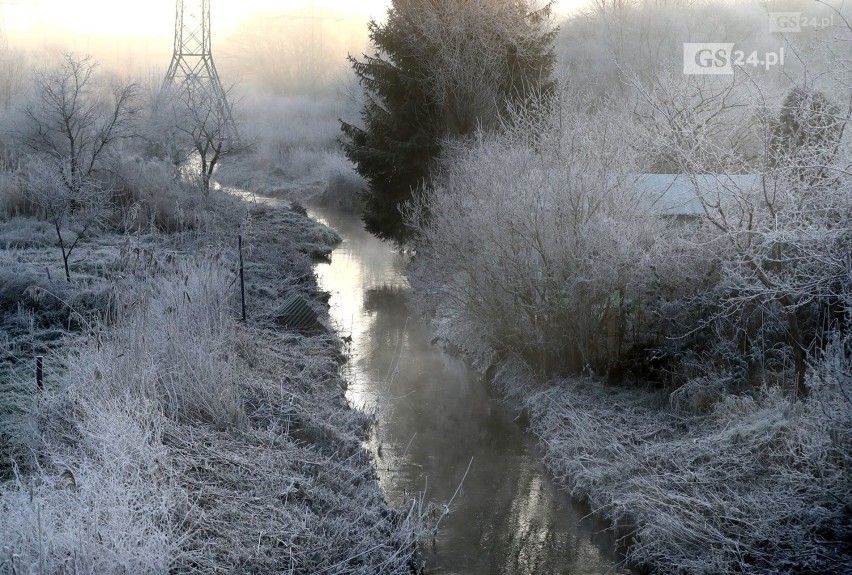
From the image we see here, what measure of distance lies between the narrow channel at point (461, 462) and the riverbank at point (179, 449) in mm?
499

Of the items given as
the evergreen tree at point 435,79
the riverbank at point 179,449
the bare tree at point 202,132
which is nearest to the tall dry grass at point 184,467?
the riverbank at point 179,449

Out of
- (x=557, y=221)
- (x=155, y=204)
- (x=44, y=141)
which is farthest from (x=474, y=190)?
(x=44, y=141)

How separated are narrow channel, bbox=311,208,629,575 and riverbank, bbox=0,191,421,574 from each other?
499mm

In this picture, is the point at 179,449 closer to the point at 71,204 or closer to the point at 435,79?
Answer: the point at 71,204

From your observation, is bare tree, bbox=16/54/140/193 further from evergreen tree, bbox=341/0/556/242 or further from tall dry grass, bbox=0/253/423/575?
tall dry grass, bbox=0/253/423/575

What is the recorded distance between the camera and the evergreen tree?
17656 millimetres

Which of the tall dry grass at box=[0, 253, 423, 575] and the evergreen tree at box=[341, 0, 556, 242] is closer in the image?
the tall dry grass at box=[0, 253, 423, 575]

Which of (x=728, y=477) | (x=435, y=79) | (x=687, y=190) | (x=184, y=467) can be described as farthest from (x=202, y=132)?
(x=728, y=477)

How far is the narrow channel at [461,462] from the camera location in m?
7.63

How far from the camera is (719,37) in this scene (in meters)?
34.8

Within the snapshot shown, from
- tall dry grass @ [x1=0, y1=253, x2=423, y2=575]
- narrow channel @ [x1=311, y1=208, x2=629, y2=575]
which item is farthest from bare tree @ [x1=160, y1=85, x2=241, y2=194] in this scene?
tall dry grass @ [x1=0, y1=253, x2=423, y2=575]

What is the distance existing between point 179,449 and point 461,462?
145 inches

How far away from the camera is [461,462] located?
9742mm

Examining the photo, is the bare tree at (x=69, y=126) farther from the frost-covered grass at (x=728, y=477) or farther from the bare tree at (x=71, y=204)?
the frost-covered grass at (x=728, y=477)
